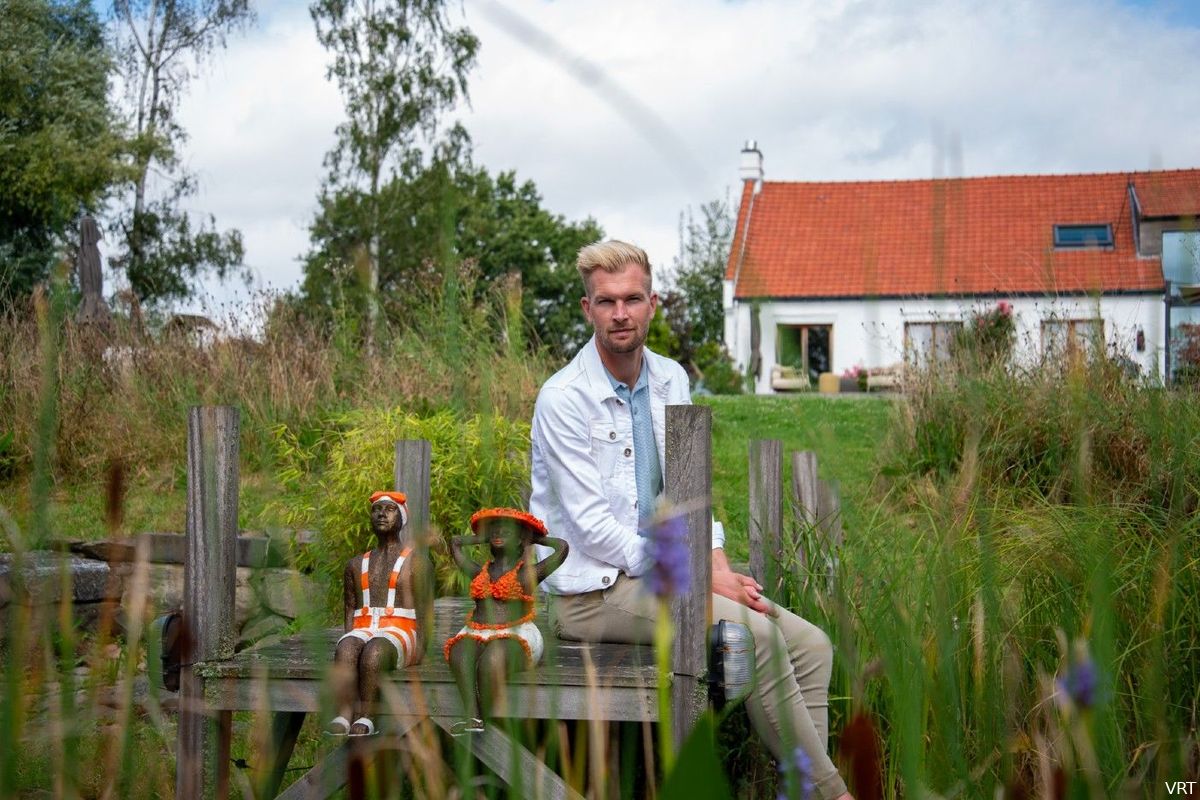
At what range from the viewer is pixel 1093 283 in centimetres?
130

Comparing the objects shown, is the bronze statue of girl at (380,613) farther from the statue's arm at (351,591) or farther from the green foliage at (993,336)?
the green foliage at (993,336)

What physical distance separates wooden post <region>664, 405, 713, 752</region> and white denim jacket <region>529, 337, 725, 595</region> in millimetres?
537

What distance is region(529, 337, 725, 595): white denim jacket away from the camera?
2.77 metres

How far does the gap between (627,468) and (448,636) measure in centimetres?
64

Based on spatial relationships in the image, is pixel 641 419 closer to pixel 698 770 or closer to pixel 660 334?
pixel 698 770

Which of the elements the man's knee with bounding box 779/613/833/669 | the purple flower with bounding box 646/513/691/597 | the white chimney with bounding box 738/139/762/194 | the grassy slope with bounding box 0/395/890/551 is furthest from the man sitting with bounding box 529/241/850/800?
the white chimney with bounding box 738/139/762/194

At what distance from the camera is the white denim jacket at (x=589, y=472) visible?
9.07 feet

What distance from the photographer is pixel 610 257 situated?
9.55 ft

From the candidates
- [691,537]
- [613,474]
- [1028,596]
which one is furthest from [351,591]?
[1028,596]

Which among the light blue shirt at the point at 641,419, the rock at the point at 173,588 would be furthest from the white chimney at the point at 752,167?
the light blue shirt at the point at 641,419

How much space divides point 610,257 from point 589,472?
540 millimetres

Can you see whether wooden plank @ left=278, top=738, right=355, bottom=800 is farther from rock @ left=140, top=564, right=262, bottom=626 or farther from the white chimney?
the white chimney

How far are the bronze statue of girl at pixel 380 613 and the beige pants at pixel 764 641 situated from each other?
12.8 inches

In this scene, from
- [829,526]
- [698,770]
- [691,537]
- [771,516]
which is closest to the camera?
[698,770]
